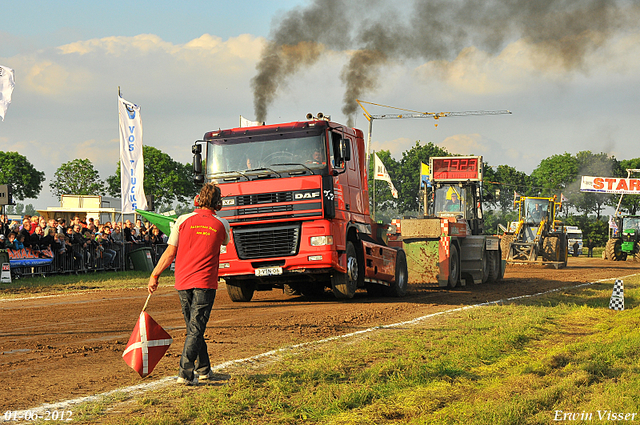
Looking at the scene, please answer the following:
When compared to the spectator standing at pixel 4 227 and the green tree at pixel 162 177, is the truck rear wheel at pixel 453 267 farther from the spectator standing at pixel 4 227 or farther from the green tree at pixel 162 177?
the green tree at pixel 162 177

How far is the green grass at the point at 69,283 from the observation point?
56.4 feet

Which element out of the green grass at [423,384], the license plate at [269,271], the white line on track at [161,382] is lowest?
the green grass at [423,384]

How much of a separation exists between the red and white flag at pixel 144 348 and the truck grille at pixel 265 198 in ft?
21.9

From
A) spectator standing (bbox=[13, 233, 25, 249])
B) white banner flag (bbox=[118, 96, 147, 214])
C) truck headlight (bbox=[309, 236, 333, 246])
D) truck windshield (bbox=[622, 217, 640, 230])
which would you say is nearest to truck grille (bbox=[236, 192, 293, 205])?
truck headlight (bbox=[309, 236, 333, 246])

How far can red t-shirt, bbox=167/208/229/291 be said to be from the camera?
6387 millimetres

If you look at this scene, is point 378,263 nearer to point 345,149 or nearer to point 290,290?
point 290,290

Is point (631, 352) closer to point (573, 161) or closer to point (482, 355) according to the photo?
point (482, 355)

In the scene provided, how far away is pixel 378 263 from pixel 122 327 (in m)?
6.19

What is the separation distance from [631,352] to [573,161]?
103336mm

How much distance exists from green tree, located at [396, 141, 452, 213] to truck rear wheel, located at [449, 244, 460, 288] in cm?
7651

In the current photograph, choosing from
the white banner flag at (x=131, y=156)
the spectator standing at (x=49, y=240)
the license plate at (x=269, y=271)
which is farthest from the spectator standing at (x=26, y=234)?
the license plate at (x=269, y=271)

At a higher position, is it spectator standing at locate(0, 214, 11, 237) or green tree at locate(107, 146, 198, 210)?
green tree at locate(107, 146, 198, 210)

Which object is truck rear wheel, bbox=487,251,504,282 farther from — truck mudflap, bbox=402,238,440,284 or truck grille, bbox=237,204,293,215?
truck grille, bbox=237,204,293,215

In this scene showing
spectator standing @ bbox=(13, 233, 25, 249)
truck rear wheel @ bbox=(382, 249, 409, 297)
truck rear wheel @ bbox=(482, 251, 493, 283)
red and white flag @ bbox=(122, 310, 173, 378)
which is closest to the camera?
red and white flag @ bbox=(122, 310, 173, 378)
